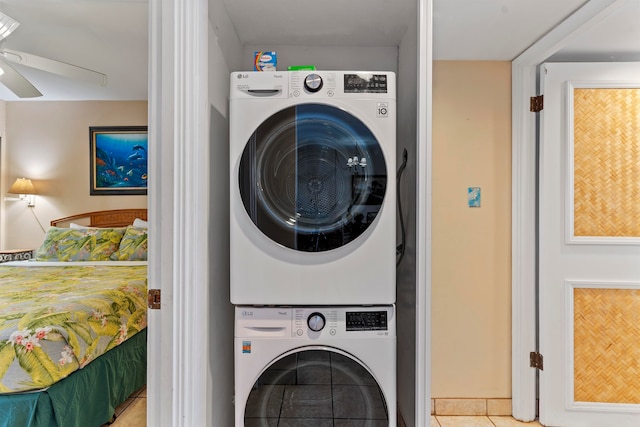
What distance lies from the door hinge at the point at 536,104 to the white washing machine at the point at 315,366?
165cm

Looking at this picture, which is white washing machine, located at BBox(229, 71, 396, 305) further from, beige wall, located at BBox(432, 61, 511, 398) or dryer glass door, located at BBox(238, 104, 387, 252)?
beige wall, located at BBox(432, 61, 511, 398)

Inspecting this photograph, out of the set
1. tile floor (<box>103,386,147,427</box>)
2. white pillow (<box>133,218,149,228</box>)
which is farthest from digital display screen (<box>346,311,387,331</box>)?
white pillow (<box>133,218,149,228</box>)

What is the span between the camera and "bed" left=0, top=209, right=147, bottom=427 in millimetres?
1672

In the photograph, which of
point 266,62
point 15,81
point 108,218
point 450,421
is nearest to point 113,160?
point 108,218

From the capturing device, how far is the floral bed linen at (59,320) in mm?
1670

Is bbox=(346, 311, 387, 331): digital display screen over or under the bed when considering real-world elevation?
over

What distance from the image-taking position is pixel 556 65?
6.91 ft

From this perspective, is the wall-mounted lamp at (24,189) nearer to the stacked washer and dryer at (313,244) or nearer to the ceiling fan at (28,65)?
the ceiling fan at (28,65)

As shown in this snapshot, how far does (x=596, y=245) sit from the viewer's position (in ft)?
6.90

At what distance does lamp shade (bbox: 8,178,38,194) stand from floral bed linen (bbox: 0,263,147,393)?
1.46m

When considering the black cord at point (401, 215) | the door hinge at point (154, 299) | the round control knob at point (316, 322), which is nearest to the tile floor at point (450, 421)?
the black cord at point (401, 215)

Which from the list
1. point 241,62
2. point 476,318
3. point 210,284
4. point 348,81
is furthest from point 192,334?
point 476,318

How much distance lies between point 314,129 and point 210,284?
0.77 meters

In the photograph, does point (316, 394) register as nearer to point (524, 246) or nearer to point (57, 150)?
point (524, 246)
